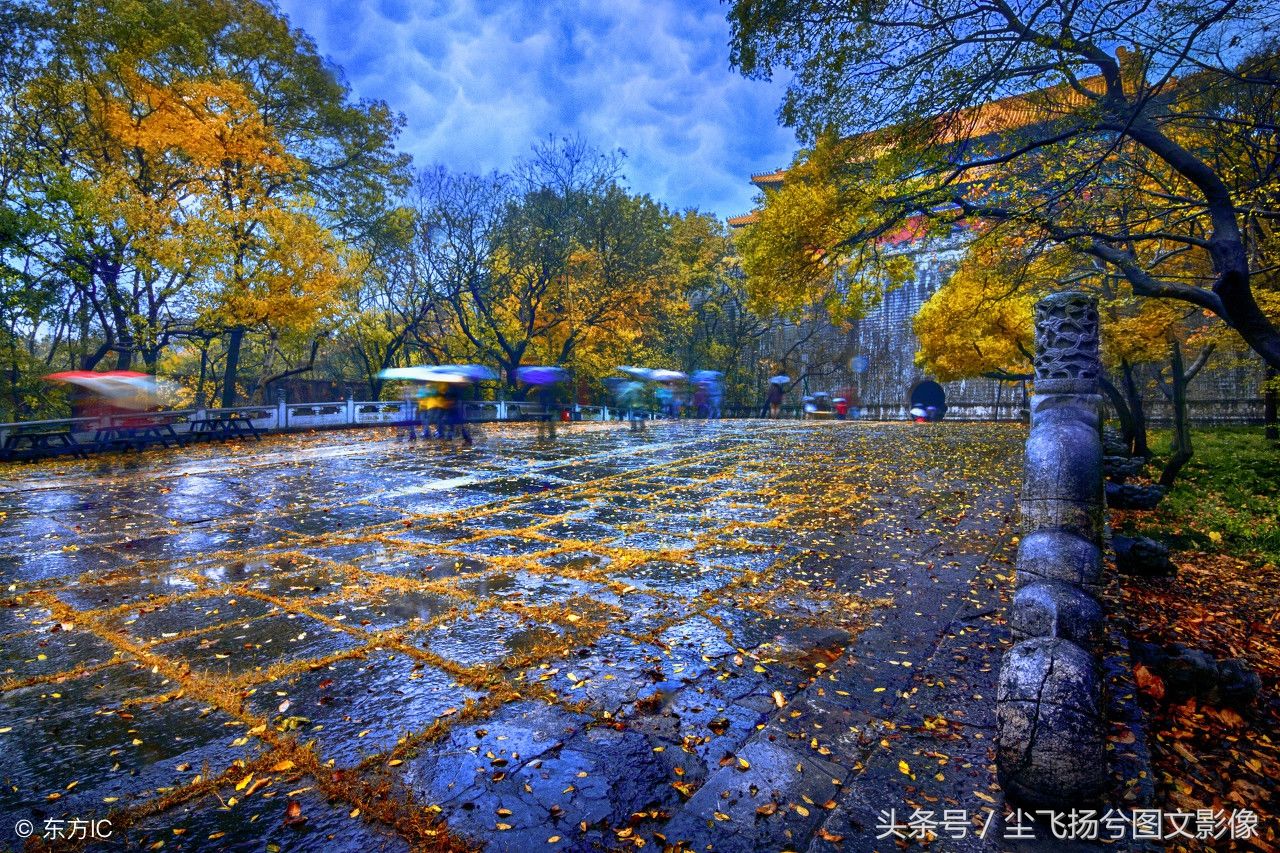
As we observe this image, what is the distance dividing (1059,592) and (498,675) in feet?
8.33

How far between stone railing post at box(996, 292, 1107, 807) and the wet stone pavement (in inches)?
9.8

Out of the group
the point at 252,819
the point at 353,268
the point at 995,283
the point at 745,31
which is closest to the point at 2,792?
the point at 252,819

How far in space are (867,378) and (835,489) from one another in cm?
2838

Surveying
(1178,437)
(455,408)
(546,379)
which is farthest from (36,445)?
(1178,437)

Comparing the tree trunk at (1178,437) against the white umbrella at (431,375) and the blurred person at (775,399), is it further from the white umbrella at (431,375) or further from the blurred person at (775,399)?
the blurred person at (775,399)

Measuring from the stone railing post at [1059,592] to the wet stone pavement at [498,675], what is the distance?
248 mm

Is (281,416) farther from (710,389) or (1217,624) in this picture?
(710,389)

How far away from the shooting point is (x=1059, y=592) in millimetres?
2398

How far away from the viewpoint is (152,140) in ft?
47.6

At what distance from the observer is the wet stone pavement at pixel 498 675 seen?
2068 millimetres

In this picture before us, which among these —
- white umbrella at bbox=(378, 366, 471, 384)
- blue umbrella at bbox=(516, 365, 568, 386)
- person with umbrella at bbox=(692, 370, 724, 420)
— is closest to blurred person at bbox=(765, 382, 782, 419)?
person with umbrella at bbox=(692, 370, 724, 420)

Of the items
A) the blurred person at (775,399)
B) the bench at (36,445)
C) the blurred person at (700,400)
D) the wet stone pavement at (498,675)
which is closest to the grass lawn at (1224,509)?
the wet stone pavement at (498,675)

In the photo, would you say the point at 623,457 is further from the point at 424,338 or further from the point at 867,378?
the point at 867,378

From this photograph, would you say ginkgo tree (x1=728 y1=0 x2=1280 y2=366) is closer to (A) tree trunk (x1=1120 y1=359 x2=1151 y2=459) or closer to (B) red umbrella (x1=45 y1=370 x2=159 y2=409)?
(A) tree trunk (x1=1120 y1=359 x2=1151 y2=459)
